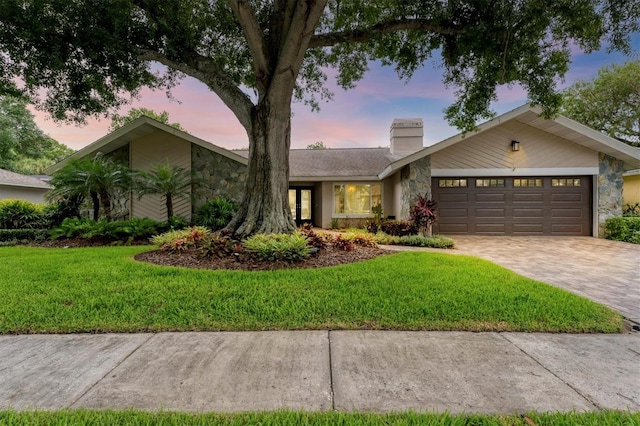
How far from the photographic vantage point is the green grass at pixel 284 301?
10.3 ft

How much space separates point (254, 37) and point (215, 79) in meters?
1.61

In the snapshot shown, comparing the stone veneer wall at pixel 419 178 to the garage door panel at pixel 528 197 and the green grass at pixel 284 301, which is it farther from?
the green grass at pixel 284 301

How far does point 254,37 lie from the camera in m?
6.68

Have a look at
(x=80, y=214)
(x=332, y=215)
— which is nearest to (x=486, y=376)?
(x=332, y=215)

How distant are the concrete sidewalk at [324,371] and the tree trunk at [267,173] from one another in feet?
14.2

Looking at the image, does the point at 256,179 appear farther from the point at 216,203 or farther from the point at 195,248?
the point at 216,203

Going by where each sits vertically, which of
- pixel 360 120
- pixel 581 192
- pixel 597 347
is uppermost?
pixel 360 120

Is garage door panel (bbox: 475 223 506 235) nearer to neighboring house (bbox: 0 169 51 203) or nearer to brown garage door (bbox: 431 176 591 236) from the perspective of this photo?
brown garage door (bbox: 431 176 591 236)

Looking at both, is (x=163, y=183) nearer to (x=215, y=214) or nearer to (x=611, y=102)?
(x=215, y=214)

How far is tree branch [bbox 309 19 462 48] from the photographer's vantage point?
7.16 metres

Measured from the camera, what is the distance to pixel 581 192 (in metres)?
11.0

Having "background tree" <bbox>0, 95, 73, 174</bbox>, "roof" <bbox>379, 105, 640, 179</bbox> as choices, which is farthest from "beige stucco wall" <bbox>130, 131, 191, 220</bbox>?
"background tree" <bbox>0, 95, 73, 174</bbox>

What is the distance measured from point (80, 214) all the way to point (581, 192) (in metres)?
18.2

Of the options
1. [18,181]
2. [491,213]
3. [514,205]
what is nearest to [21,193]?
[18,181]
